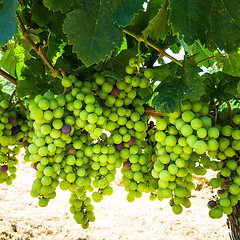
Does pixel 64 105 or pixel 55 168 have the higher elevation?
pixel 64 105

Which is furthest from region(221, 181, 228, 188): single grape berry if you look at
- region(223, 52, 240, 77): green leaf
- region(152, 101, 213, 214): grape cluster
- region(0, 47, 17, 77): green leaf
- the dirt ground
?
the dirt ground

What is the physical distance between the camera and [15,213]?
4.02m

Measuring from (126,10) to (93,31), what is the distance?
0.40 ft

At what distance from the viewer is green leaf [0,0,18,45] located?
883 millimetres

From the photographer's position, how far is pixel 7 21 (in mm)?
892

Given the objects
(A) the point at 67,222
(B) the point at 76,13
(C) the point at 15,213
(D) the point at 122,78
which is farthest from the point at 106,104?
(C) the point at 15,213

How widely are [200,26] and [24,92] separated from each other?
0.82 meters

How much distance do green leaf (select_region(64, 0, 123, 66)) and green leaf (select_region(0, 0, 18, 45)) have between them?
163mm

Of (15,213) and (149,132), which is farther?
(15,213)

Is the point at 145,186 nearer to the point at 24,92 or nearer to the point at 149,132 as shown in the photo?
the point at 149,132

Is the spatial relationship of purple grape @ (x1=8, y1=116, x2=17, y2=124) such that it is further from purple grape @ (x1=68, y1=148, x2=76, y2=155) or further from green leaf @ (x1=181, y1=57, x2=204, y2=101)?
green leaf @ (x1=181, y1=57, x2=204, y2=101)

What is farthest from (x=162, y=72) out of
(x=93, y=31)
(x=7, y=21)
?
(x=7, y=21)

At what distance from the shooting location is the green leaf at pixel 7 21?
2.90 feet

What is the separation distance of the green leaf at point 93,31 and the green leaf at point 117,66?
0.57 ft
